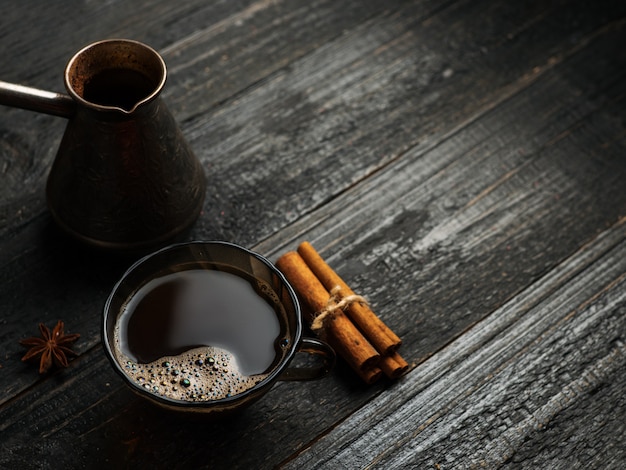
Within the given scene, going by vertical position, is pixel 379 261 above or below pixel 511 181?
below

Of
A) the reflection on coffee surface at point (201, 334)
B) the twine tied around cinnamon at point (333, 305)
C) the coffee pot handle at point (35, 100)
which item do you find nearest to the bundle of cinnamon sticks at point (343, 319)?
the twine tied around cinnamon at point (333, 305)

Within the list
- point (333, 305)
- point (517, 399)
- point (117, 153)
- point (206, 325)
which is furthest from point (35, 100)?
point (517, 399)

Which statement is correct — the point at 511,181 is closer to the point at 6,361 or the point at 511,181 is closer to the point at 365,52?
the point at 365,52

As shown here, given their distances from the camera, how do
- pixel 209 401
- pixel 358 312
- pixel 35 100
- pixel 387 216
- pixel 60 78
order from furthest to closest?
pixel 60 78 → pixel 387 216 → pixel 358 312 → pixel 35 100 → pixel 209 401

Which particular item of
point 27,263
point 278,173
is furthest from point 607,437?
point 27,263

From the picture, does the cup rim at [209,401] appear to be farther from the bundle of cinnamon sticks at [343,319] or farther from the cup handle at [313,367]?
the bundle of cinnamon sticks at [343,319]

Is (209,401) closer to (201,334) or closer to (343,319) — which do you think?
(201,334)

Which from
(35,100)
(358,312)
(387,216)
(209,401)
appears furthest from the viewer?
(387,216)

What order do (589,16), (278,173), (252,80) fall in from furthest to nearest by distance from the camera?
(589,16), (252,80), (278,173)

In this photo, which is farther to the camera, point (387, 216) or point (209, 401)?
point (387, 216)
